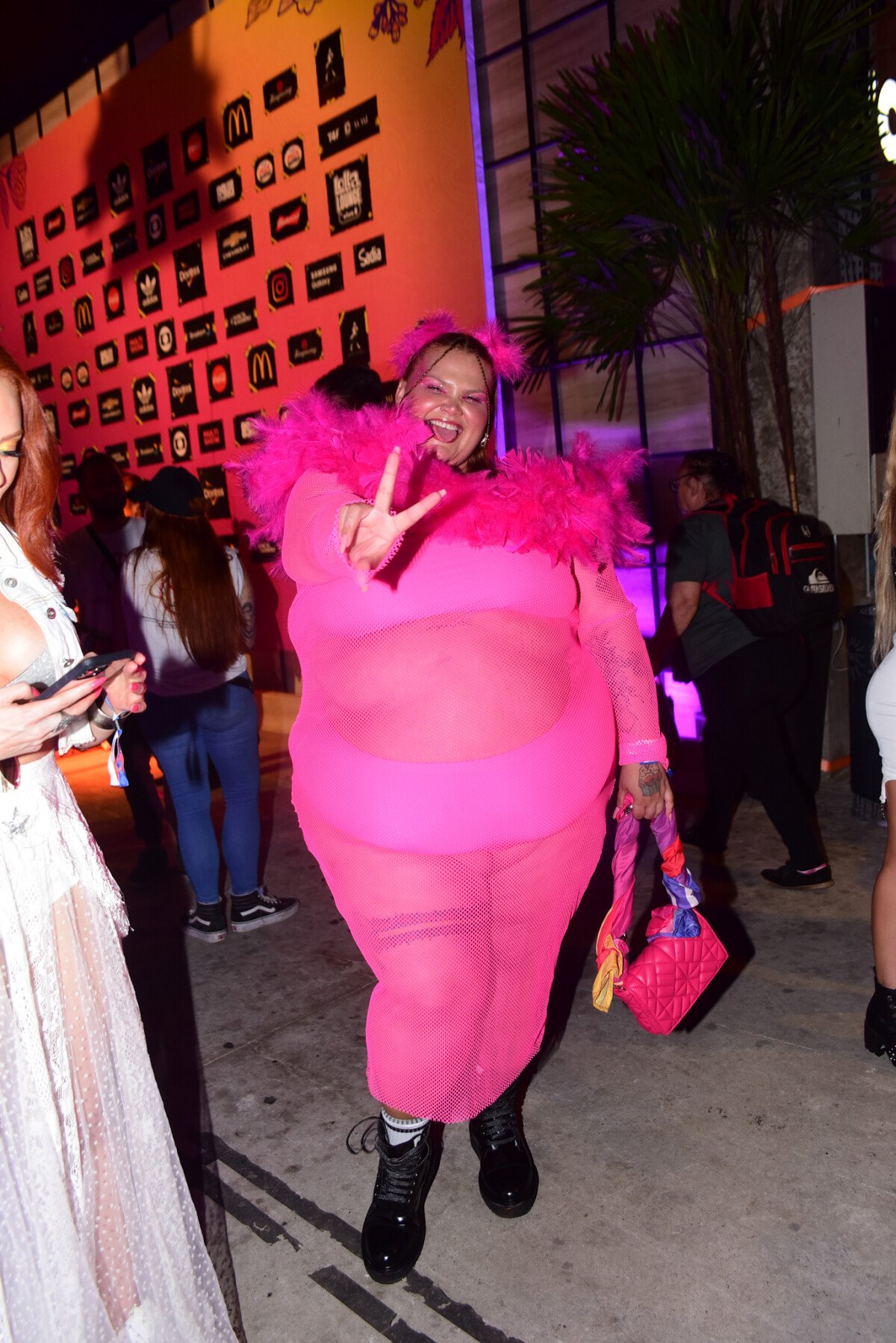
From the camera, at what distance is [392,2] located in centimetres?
632

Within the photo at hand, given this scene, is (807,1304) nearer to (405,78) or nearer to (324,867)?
(324,867)

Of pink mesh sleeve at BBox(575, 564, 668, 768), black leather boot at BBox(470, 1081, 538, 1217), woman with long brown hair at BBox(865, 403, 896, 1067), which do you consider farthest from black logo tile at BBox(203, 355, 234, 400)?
black leather boot at BBox(470, 1081, 538, 1217)

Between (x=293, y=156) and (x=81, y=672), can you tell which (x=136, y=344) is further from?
(x=81, y=672)

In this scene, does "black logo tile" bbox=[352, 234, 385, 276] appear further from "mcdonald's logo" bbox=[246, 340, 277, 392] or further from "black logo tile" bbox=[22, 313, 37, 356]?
"black logo tile" bbox=[22, 313, 37, 356]

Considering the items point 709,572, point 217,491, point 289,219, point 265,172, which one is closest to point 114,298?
point 217,491

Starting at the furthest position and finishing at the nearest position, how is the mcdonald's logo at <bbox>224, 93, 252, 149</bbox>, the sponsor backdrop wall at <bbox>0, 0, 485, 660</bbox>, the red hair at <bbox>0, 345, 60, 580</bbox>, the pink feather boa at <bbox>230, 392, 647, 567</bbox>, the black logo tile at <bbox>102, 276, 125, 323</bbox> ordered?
the black logo tile at <bbox>102, 276, 125, 323</bbox> < the mcdonald's logo at <bbox>224, 93, 252, 149</bbox> < the sponsor backdrop wall at <bbox>0, 0, 485, 660</bbox> < the pink feather boa at <bbox>230, 392, 647, 567</bbox> < the red hair at <bbox>0, 345, 60, 580</bbox>

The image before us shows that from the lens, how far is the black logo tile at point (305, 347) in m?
7.54

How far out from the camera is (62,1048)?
155 cm

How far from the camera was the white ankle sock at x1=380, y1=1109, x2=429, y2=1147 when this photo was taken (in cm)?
209

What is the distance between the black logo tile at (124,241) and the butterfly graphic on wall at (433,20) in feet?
11.3

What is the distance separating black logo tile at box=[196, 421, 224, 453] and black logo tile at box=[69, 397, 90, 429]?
196cm

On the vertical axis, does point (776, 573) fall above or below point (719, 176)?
below

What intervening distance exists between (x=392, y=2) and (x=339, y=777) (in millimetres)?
6235

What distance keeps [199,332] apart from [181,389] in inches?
21.8
